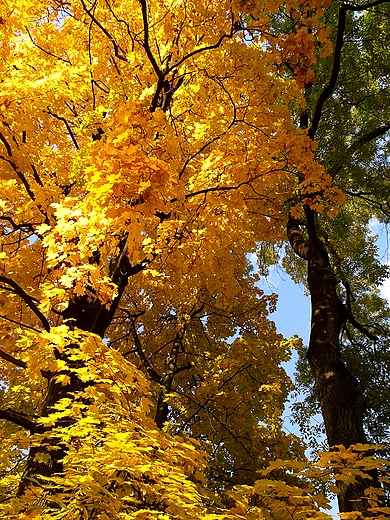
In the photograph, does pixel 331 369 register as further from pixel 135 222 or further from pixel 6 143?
pixel 6 143

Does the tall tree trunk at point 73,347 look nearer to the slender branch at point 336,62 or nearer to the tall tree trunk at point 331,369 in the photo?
the tall tree trunk at point 331,369

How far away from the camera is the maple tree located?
2.69m

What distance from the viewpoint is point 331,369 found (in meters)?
5.64

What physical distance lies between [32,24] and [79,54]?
3.43ft

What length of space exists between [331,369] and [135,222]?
3.66 m

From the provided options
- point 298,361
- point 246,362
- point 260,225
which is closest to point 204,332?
point 246,362

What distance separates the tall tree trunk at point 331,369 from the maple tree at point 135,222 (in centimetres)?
70

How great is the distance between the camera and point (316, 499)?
2629 millimetres

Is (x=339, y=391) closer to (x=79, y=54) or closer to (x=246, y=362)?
(x=246, y=362)

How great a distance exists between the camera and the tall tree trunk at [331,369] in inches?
194

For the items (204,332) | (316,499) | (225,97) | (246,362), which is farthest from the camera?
(204,332)

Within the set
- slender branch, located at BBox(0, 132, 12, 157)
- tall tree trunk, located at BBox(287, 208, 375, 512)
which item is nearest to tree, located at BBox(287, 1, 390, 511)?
tall tree trunk, located at BBox(287, 208, 375, 512)

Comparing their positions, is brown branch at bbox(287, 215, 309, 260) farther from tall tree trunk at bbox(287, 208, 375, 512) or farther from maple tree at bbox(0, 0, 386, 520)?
maple tree at bbox(0, 0, 386, 520)

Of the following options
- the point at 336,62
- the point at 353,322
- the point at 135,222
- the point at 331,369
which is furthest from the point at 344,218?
the point at 135,222
